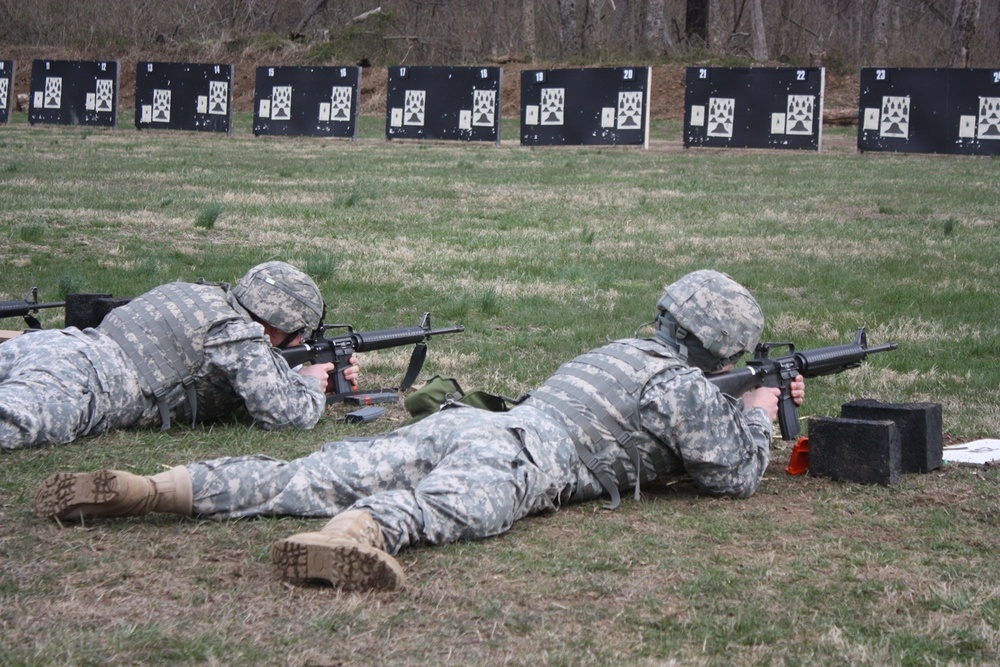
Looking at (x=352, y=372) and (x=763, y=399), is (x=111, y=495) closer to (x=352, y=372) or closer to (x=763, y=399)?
(x=352, y=372)

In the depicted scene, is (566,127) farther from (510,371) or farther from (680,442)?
(680,442)

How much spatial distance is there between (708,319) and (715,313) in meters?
0.04

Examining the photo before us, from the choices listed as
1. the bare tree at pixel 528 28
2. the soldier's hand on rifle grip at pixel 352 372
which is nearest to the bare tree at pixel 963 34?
the bare tree at pixel 528 28

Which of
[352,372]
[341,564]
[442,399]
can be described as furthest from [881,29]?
[341,564]

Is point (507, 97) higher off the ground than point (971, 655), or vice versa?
point (507, 97)

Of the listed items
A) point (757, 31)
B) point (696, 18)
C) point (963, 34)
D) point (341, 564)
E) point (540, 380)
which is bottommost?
point (341, 564)

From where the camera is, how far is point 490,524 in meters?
4.50

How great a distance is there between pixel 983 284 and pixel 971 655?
24.9 feet

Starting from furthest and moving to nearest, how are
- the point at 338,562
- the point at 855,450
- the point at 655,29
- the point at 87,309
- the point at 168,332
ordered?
the point at 655,29 < the point at 87,309 < the point at 168,332 < the point at 855,450 < the point at 338,562

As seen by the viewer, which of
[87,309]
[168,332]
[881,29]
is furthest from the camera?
[881,29]

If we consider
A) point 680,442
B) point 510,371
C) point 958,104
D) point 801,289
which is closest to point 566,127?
point 958,104

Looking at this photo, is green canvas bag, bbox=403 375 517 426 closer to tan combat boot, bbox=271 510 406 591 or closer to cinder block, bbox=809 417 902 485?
tan combat boot, bbox=271 510 406 591

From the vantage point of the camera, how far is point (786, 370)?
5730mm

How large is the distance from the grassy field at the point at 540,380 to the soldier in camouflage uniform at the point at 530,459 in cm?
10
